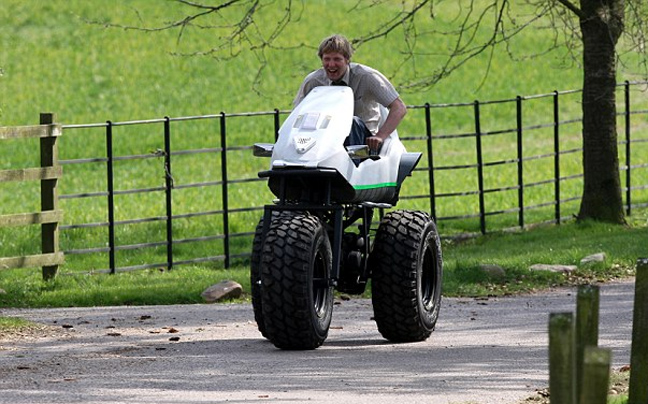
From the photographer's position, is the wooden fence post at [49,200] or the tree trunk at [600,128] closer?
the wooden fence post at [49,200]

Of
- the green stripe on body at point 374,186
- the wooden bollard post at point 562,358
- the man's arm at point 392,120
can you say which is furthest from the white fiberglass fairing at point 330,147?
the wooden bollard post at point 562,358

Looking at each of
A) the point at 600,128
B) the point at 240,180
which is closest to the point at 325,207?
the point at 240,180

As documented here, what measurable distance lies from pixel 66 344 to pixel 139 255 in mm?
8372

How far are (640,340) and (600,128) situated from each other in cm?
1231

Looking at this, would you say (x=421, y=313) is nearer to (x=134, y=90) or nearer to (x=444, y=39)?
(x=134, y=90)

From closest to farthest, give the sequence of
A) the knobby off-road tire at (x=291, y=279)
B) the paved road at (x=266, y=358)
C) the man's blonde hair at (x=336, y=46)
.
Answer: the paved road at (x=266, y=358)
the knobby off-road tire at (x=291, y=279)
the man's blonde hair at (x=336, y=46)

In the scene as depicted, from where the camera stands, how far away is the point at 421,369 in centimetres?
904

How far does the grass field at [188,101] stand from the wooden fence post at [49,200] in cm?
410

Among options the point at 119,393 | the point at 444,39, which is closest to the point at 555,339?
the point at 119,393

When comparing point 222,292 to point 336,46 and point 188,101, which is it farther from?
point 188,101

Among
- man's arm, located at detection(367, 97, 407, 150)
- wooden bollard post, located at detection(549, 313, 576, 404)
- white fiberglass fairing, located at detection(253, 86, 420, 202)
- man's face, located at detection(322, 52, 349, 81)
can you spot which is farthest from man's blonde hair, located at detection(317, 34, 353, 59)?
wooden bollard post, located at detection(549, 313, 576, 404)

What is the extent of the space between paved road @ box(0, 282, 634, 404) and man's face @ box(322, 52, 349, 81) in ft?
5.90

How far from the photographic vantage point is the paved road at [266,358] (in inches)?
319

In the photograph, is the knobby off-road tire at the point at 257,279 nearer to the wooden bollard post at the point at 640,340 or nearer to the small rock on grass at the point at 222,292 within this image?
the small rock on grass at the point at 222,292
